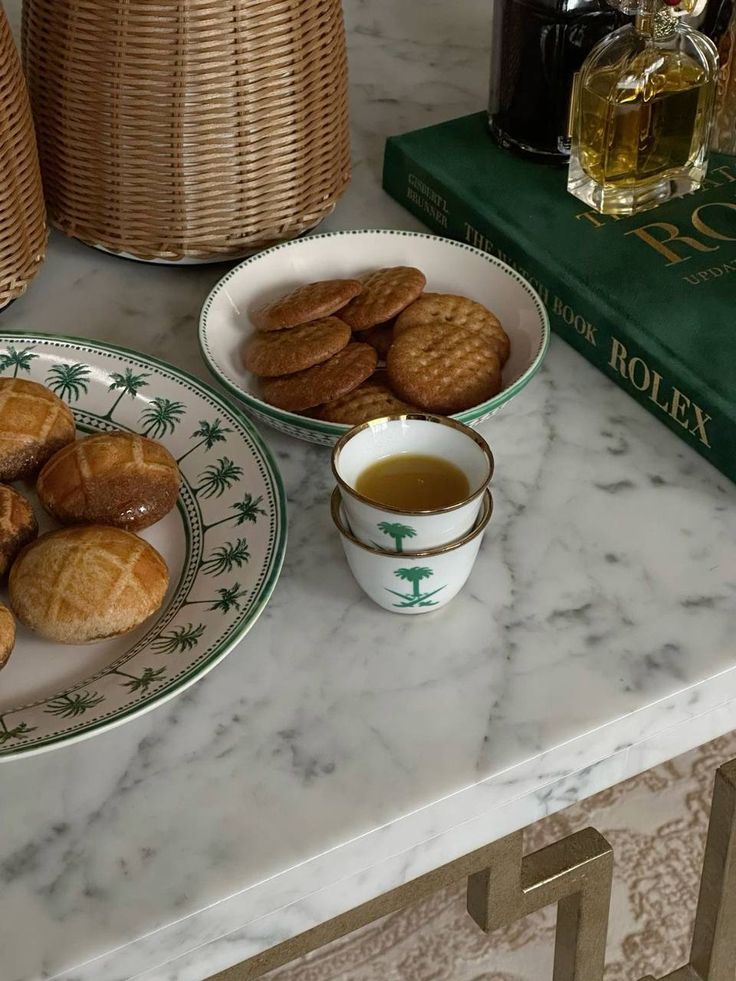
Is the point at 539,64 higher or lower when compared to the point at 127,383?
higher

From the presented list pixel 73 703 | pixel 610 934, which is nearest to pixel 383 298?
pixel 73 703

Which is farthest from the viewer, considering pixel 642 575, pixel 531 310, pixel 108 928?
pixel 531 310

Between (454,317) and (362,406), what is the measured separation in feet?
0.32

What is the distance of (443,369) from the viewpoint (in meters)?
0.72

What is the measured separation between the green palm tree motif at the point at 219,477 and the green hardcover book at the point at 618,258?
259 millimetres

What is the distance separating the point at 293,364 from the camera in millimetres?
718

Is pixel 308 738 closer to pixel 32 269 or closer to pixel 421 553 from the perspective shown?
pixel 421 553

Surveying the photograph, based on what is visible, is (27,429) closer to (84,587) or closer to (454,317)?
(84,587)

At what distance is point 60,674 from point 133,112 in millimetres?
358

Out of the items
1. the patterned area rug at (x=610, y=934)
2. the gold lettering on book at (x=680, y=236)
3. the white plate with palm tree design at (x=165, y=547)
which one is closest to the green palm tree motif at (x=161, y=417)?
Answer: the white plate with palm tree design at (x=165, y=547)

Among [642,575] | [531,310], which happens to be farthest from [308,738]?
[531,310]

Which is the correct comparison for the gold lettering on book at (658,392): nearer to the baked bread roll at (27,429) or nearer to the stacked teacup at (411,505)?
the stacked teacup at (411,505)

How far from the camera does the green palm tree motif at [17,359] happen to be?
2.43 ft

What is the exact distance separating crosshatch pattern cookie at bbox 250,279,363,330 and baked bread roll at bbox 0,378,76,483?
0.47 feet
